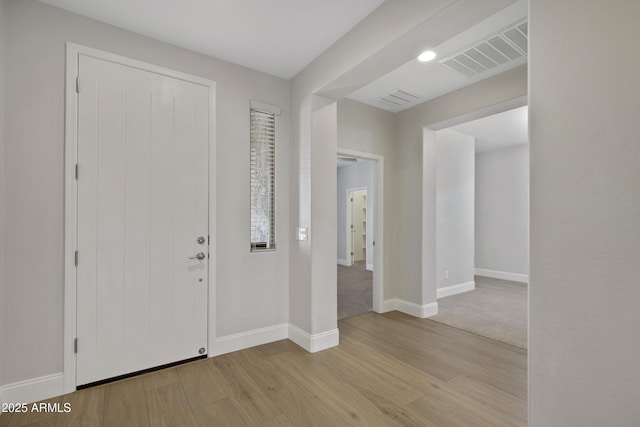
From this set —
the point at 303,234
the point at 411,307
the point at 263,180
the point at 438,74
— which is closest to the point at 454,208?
the point at 411,307

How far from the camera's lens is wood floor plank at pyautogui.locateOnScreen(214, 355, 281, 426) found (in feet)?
6.42

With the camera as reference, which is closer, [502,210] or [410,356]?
[410,356]

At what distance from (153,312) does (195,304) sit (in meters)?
0.33

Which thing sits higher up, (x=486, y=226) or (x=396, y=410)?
(x=486, y=226)

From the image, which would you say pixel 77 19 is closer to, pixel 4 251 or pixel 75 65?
pixel 75 65

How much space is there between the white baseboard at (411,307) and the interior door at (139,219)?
2.48m

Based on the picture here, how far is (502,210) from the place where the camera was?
652 centimetres

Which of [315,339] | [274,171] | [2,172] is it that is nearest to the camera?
[2,172]

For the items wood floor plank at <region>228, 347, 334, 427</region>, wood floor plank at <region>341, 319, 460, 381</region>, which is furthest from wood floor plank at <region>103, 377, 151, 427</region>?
wood floor plank at <region>341, 319, 460, 381</region>

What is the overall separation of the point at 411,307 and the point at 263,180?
2.59 metres

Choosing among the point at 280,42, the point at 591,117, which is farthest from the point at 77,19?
the point at 591,117

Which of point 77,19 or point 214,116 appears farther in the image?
point 214,116

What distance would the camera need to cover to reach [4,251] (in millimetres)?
1985

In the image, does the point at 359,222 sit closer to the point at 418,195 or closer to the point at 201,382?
the point at 418,195
